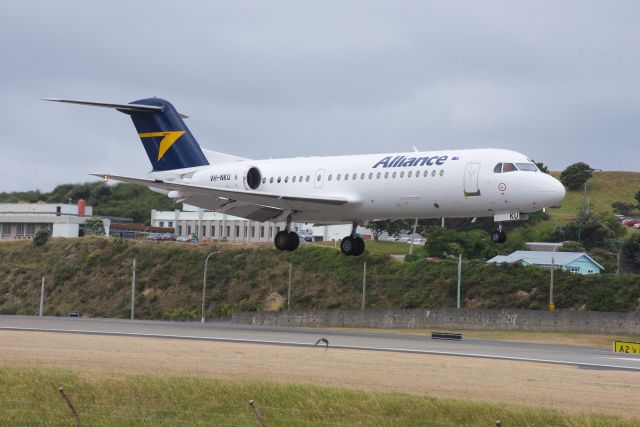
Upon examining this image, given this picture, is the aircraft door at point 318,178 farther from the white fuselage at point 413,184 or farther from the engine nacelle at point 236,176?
the engine nacelle at point 236,176

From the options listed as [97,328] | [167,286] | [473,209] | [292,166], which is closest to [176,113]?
[292,166]

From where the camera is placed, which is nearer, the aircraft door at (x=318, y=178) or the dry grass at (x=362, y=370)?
the dry grass at (x=362, y=370)

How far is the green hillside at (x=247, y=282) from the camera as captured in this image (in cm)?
7469

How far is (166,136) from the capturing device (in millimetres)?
53594

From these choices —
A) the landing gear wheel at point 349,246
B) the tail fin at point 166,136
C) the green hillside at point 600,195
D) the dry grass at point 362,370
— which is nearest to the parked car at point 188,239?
the green hillside at point 600,195

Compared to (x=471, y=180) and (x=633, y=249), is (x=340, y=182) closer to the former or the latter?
(x=471, y=180)

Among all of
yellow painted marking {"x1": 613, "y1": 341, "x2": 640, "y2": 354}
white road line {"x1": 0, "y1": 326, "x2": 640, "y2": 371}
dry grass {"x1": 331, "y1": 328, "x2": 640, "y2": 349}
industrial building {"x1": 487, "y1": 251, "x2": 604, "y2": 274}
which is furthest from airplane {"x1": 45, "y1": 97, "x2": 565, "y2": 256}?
industrial building {"x1": 487, "y1": 251, "x2": 604, "y2": 274}

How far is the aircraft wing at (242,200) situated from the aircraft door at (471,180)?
618 centimetres

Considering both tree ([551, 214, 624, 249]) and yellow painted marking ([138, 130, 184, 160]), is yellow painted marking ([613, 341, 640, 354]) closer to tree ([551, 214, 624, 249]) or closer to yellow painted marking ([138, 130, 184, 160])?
yellow painted marking ([138, 130, 184, 160])

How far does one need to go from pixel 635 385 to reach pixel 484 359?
742cm

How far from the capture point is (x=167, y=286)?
90.0m

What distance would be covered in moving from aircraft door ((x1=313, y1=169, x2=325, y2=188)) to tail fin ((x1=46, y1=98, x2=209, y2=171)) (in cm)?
790

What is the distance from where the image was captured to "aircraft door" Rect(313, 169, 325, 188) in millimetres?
47906

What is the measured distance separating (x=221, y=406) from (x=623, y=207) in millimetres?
127823
